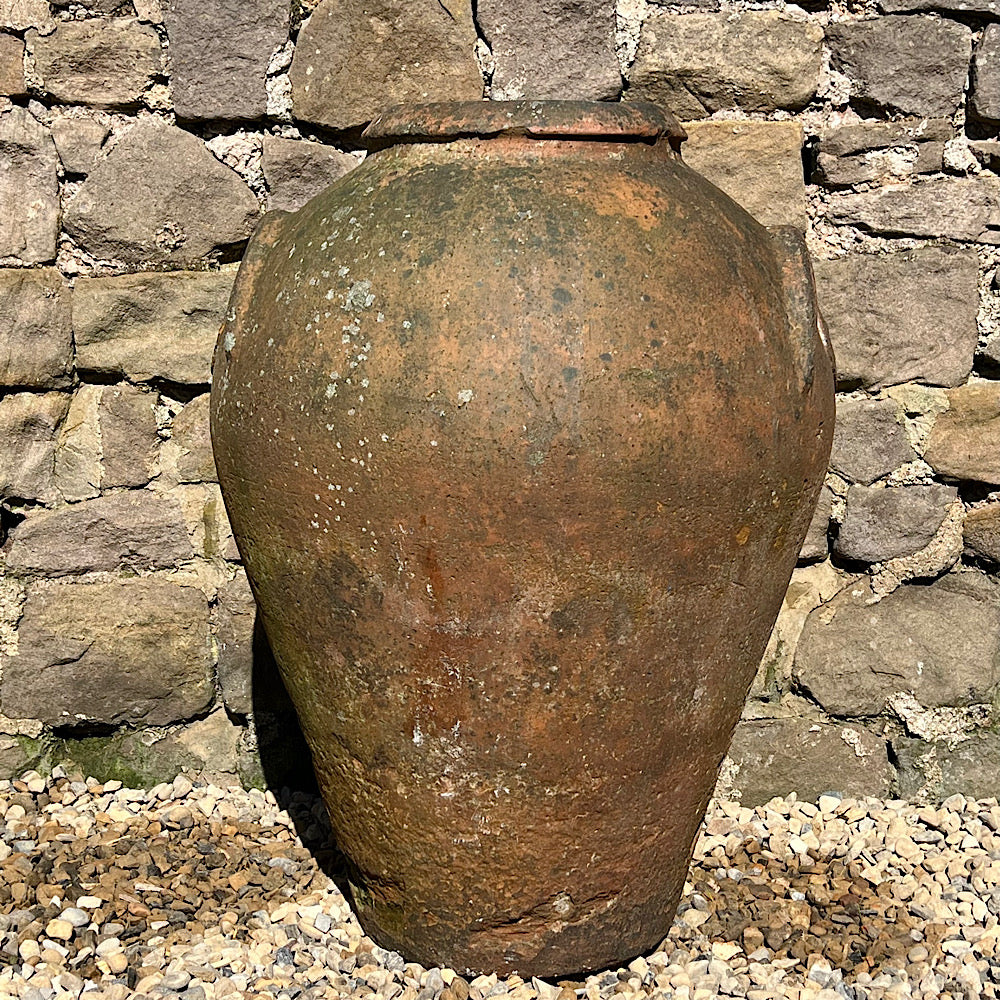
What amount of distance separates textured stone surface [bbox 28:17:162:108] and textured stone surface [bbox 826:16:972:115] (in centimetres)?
129

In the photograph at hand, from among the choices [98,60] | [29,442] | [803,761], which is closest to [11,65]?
[98,60]

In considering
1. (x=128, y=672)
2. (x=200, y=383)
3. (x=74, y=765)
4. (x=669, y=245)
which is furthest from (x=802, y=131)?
(x=74, y=765)

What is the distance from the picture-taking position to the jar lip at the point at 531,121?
165cm

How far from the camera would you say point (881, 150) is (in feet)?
7.45

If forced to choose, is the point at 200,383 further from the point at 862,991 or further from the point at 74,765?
the point at 862,991

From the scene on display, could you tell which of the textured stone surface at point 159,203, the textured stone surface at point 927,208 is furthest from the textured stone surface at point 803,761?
the textured stone surface at point 159,203

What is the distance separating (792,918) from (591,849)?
0.50 m

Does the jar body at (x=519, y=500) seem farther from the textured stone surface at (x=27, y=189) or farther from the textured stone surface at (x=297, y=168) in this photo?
the textured stone surface at (x=27, y=189)

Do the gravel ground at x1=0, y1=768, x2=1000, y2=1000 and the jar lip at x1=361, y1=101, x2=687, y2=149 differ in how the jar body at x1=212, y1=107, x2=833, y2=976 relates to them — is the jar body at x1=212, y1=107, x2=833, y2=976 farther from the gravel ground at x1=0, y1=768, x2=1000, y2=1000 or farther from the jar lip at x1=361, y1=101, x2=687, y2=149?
the gravel ground at x1=0, y1=768, x2=1000, y2=1000

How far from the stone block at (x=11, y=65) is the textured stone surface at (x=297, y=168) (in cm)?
47

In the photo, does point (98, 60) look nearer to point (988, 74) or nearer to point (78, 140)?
point (78, 140)

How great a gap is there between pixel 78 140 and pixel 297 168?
42cm

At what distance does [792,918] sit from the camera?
2.02m

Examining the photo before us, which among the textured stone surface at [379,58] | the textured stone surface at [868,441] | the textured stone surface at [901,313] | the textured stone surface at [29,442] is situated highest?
the textured stone surface at [379,58]
